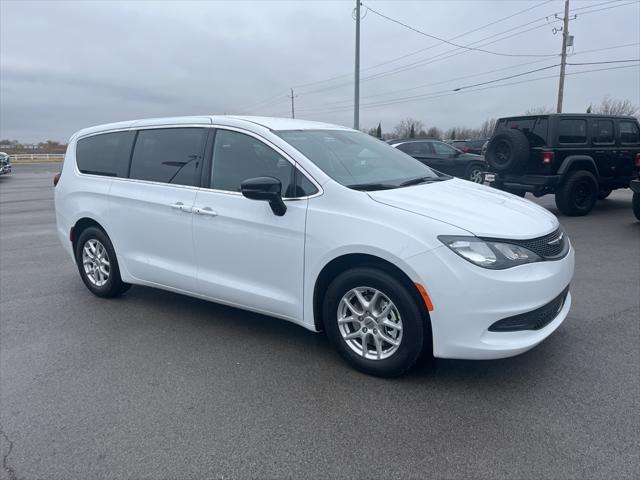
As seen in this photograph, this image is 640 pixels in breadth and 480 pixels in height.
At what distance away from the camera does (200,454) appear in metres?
2.72

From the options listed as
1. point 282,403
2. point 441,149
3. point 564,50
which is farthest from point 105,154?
point 564,50

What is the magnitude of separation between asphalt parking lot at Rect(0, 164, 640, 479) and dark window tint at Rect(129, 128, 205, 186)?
53.1 inches

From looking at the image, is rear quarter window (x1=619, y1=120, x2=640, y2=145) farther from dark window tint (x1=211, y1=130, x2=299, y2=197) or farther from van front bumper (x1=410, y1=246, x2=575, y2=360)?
dark window tint (x1=211, y1=130, x2=299, y2=197)

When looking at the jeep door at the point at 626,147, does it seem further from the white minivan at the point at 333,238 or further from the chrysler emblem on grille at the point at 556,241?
the chrysler emblem on grille at the point at 556,241

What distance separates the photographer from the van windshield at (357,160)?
3789 mm

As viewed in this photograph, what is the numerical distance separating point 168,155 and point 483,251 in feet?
9.67

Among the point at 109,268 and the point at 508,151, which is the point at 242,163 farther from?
the point at 508,151

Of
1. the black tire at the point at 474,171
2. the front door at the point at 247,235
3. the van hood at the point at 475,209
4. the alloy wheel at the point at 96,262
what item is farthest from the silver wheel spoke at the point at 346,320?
the black tire at the point at 474,171

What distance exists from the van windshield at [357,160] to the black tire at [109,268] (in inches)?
90.7

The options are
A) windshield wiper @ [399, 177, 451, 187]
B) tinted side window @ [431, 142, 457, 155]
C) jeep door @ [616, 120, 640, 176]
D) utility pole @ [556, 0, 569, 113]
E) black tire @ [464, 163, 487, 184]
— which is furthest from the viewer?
utility pole @ [556, 0, 569, 113]

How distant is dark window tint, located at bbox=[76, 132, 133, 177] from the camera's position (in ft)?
16.3

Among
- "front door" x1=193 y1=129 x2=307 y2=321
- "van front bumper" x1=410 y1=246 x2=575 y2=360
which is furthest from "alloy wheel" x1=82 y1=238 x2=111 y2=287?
"van front bumper" x1=410 y1=246 x2=575 y2=360

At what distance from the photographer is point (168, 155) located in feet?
15.0

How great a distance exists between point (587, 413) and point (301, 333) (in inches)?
87.9
